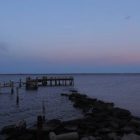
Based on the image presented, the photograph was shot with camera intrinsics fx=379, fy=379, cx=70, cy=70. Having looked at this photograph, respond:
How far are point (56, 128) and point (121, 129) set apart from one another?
478 cm

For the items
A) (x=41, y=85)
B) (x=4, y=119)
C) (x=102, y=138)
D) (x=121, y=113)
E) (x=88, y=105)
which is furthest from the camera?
(x=41, y=85)

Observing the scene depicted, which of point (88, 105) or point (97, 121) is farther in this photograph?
point (88, 105)

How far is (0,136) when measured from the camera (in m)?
26.7

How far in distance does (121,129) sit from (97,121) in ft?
14.2

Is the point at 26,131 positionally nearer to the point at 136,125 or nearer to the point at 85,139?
the point at 85,139

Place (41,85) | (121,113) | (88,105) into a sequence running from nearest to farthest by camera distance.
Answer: (121,113) → (88,105) → (41,85)

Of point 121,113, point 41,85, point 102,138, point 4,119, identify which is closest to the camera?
point 102,138

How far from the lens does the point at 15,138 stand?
992 inches

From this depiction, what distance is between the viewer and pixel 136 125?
30.0 metres

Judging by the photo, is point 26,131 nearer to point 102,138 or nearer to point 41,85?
point 102,138

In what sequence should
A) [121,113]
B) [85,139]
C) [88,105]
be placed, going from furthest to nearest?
[88,105] < [121,113] < [85,139]

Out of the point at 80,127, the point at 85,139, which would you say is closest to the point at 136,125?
the point at 80,127

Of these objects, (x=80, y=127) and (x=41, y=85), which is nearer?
(x=80, y=127)

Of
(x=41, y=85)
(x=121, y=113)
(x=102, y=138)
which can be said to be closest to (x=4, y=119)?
(x=121, y=113)
